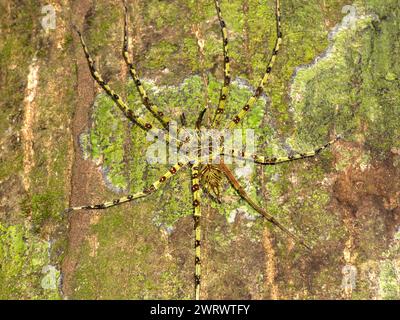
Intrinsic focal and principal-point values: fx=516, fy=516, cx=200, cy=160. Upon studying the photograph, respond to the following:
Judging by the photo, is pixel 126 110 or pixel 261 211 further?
pixel 126 110

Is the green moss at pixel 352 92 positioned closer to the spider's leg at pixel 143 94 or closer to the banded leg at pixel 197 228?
the banded leg at pixel 197 228

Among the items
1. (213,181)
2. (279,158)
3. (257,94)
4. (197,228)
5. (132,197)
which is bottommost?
(197,228)

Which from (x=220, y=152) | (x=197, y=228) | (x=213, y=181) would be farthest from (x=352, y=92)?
(x=197, y=228)

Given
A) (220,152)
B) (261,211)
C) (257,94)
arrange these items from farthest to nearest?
(220,152), (257,94), (261,211)

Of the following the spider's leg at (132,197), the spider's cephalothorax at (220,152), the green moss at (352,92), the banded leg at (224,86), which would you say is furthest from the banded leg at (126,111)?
the green moss at (352,92)

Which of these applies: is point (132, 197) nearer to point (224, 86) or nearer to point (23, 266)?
point (23, 266)

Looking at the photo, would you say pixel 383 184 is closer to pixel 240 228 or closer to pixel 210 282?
pixel 240 228

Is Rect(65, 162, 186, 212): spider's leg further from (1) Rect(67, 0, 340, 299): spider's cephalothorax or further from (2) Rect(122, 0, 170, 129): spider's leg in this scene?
(2) Rect(122, 0, 170, 129): spider's leg
